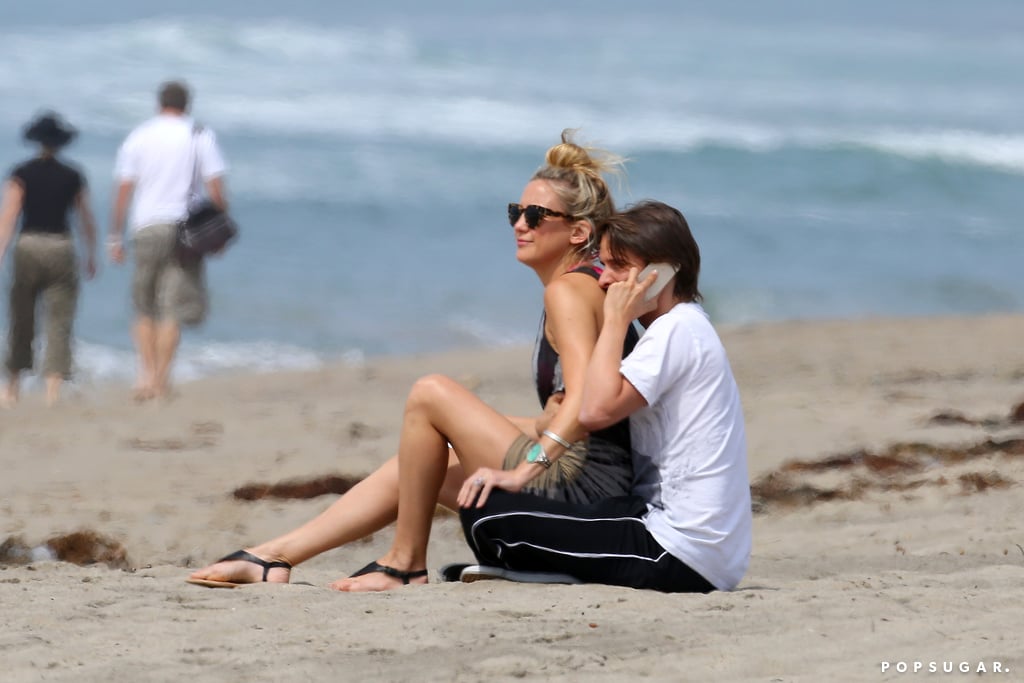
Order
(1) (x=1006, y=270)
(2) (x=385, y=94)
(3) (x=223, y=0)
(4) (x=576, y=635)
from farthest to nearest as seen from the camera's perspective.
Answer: (3) (x=223, y=0), (2) (x=385, y=94), (1) (x=1006, y=270), (4) (x=576, y=635)

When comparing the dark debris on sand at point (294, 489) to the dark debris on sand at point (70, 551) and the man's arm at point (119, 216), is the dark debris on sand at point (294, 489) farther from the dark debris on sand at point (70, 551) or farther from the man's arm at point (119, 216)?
the man's arm at point (119, 216)

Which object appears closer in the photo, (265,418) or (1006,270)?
(265,418)

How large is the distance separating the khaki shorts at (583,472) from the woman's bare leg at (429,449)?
9 cm

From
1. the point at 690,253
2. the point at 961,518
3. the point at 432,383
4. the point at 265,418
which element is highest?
the point at 690,253

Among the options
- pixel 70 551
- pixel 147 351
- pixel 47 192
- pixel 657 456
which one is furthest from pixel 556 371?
pixel 47 192

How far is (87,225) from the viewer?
8531 mm

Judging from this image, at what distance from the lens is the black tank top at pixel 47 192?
8305mm

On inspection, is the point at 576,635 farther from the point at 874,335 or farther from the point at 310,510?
the point at 874,335

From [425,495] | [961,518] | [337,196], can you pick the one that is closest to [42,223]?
[425,495]

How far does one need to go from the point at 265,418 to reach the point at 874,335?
17.0ft

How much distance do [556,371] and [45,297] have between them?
5537 millimetres

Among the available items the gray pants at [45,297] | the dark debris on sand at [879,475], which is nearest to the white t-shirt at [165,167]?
the gray pants at [45,297]

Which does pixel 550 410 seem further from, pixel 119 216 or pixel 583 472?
pixel 119 216

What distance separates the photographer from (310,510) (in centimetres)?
556
